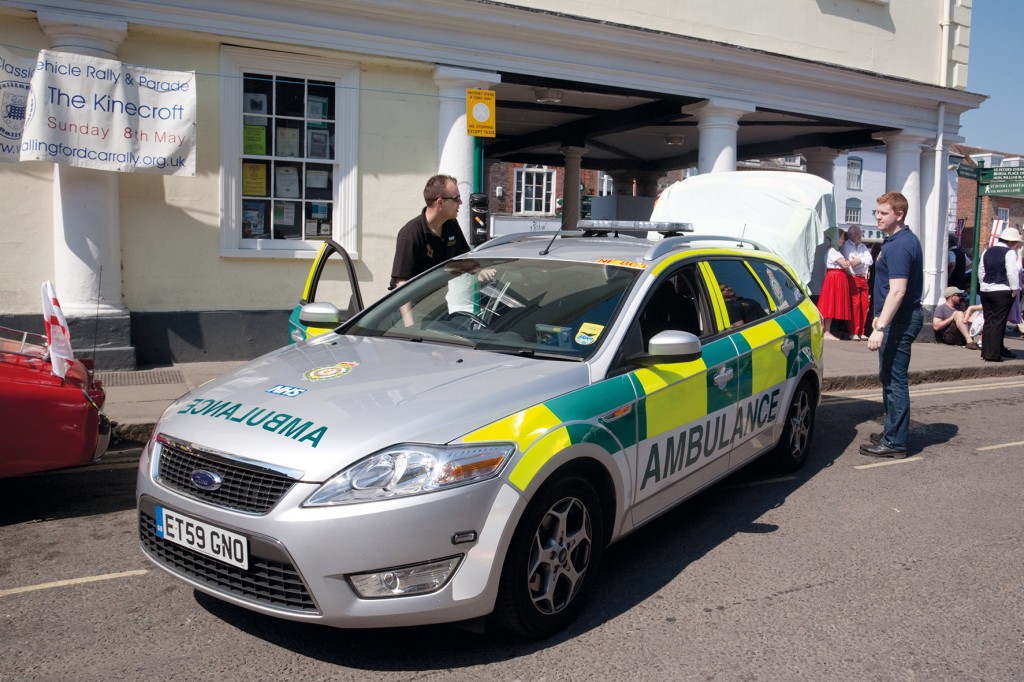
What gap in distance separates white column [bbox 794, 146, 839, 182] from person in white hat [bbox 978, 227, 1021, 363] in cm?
647

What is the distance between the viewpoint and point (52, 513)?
5129 mm

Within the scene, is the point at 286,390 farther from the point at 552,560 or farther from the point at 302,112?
the point at 302,112

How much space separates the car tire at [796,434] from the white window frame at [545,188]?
33780 mm

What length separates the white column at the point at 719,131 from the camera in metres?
13.0

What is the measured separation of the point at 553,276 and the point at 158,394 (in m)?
4.59

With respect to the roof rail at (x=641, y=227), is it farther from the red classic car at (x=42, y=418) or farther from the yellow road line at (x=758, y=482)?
the red classic car at (x=42, y=418)

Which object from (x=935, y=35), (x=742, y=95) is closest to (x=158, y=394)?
(x=742, y=95)

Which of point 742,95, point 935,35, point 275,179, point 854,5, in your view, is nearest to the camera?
point 275,179

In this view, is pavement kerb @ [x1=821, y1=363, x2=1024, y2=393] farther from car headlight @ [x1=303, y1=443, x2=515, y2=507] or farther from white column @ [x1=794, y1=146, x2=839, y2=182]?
white column @ [x1=794, y1=146, x2=839, y2=182]

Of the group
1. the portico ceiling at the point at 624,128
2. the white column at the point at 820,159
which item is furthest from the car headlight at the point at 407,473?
the white column at the point at 820,159

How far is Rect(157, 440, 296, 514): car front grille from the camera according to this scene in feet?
10.6

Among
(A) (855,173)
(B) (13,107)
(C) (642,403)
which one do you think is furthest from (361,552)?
(A) (855,173)

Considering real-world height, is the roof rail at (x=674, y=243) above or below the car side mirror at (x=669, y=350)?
above

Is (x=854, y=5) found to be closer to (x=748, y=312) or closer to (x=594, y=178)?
(x=748, y=312)
